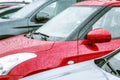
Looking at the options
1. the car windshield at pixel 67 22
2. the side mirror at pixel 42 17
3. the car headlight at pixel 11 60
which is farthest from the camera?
the side mirror at pixel 42 17

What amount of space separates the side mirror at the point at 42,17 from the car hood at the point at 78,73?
3.47m

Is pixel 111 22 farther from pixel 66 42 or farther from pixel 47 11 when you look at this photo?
pixel 47 11

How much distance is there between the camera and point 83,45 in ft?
14.8

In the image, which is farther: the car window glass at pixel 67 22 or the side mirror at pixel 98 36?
the car window glass at pixel 67 22

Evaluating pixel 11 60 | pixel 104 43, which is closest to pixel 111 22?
pixel 104 43

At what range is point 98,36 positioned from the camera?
4445 mm

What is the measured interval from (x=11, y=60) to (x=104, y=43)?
121cm

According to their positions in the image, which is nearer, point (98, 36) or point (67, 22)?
point (98, 36)

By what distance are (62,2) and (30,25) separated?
0.81m

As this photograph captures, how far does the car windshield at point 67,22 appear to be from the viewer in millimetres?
4824

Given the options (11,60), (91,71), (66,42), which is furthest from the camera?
(66,42)

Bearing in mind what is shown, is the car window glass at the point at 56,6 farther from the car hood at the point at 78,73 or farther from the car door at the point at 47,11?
the car hood at the point at 78,73

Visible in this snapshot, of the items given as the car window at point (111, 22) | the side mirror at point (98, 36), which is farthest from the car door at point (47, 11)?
the side mirror at point (98, 36)

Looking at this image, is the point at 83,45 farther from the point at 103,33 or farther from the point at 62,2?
the point at 62,2
